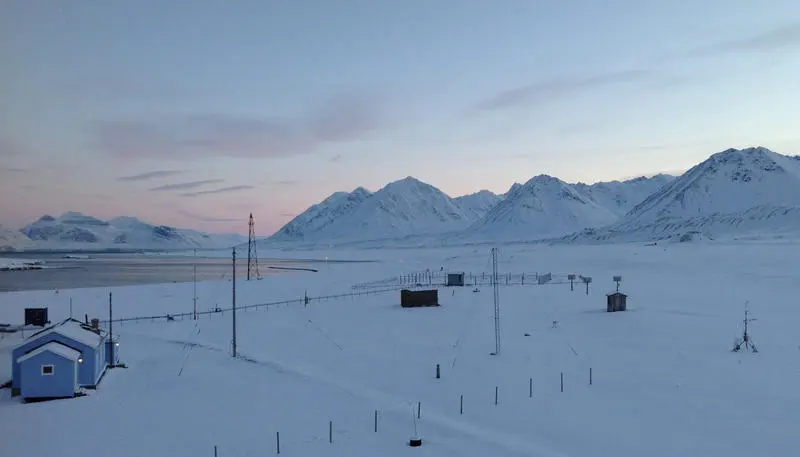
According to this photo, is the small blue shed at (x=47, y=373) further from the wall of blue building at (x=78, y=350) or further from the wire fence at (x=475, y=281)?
the wire fence at (x=475, y=281)

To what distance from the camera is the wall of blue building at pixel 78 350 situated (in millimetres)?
27625

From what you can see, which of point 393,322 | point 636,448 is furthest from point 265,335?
point 636,448

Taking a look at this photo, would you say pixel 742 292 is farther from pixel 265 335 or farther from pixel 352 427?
pixel 352 427

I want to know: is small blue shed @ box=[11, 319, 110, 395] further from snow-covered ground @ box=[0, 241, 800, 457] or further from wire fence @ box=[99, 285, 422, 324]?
wire fence @ box=[99, 285, 422, 324]

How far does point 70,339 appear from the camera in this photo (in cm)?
2825

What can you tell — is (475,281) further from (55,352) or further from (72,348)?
(55,352)

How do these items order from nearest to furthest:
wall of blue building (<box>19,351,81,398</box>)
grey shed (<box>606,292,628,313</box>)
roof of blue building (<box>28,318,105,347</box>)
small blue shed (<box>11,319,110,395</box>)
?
wall of blue building (<box>19,351,81,398</box>) → small blue shed (<box>11,319,110,395</box>) → roof of blue building (<box>28,318,105,347</box>) → grey shed (<box>606,292,628,313</box>)

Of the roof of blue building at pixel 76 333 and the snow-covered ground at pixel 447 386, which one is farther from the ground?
the roof of blue building at pixel 76 333

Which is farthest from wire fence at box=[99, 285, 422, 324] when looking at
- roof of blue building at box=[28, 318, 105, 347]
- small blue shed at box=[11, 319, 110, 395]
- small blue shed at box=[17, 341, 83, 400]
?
small blue shed at box=[17, 341, 83, 400]

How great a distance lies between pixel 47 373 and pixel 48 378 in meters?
0.21

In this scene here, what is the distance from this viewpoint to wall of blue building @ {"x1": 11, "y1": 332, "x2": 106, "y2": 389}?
27.6 metres

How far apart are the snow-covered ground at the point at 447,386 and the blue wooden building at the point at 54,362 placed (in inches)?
33.2

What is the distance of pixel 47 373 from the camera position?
88.7 ft

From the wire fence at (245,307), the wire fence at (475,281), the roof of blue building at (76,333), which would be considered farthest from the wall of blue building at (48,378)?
the wire fence at (475,281)
